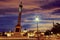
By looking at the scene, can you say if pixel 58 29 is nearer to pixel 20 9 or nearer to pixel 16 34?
pixel 20 9

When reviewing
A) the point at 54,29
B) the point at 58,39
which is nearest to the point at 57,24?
the point at 54,29

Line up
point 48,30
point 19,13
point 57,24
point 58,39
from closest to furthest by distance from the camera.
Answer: point 58,39
point 19,13
point 48,30
point 57,24

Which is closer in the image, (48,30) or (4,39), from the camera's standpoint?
(4,39)

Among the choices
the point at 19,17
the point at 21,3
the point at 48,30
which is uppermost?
the point at 21,3

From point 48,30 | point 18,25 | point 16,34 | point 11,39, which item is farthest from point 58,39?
point 48,30

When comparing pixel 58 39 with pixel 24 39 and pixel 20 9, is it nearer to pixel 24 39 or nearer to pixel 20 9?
pixel 24 39

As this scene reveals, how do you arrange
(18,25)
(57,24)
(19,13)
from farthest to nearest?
(57,24)
(19,13)
(18,25)

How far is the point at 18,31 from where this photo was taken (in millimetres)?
51562

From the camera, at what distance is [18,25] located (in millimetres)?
55125

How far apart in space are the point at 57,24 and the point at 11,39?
114 feet

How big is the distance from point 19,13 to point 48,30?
48.8ft

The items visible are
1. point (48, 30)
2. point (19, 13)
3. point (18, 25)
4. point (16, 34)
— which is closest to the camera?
point (16, 34)

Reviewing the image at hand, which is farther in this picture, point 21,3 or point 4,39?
point 21,3

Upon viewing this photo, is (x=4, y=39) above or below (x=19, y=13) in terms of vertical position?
below
